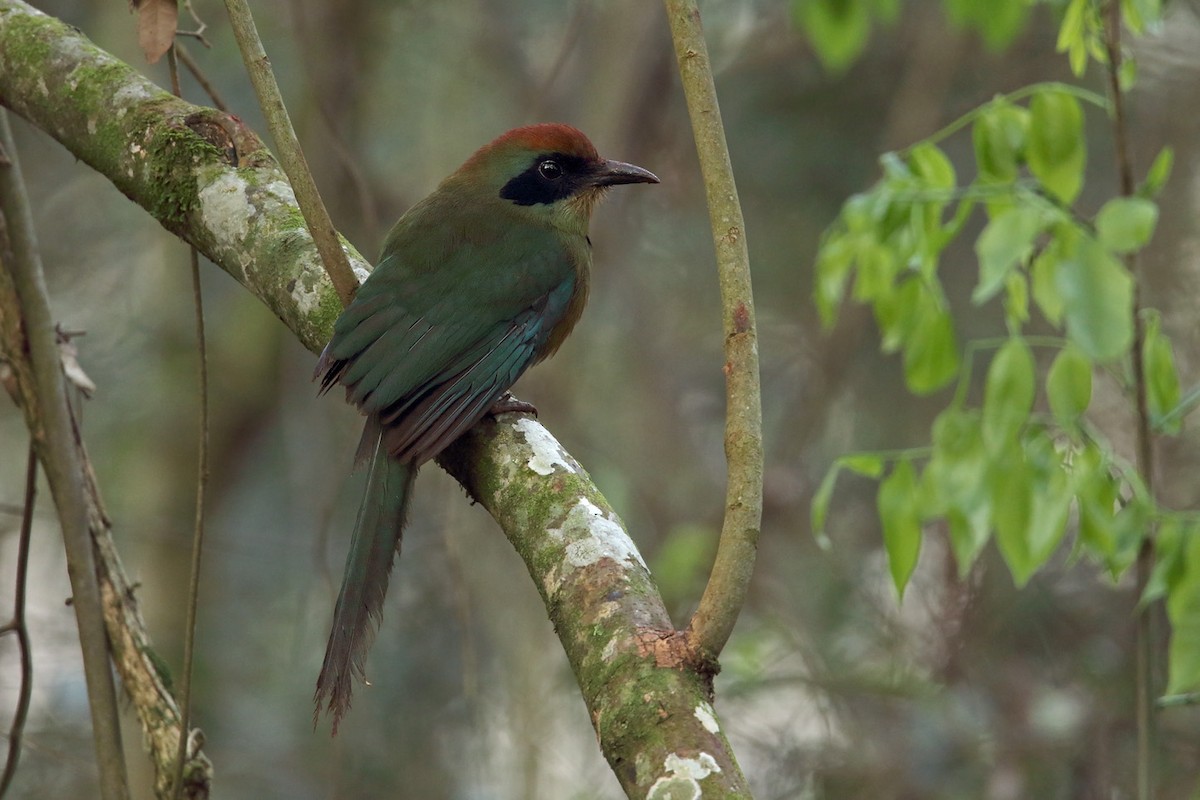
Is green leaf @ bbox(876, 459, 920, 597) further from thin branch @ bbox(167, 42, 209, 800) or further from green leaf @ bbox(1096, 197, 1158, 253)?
thin branch @ bbox(167, 42, 209, 800)

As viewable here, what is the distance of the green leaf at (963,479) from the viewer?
6.94 ft

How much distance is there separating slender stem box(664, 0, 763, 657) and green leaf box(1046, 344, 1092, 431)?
0.47 metres

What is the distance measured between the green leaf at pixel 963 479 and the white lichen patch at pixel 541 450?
68cm

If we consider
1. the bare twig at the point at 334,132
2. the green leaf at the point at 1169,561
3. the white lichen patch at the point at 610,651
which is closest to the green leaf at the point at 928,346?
the green leaf at the point at 1169,561

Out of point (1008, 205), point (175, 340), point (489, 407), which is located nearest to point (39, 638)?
point (175, 340)

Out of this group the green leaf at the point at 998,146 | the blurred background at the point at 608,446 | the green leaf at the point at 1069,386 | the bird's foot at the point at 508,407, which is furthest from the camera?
the blurred background at the point at 608,446

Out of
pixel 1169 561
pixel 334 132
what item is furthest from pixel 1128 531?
pixel 334 132

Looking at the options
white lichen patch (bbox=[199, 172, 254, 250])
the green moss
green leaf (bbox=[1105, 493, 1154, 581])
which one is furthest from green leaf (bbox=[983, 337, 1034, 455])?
the green moss

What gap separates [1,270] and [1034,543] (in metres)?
2.38

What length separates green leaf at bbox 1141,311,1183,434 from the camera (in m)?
2.33

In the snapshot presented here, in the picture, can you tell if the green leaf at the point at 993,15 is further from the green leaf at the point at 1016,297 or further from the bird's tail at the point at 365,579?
the bird's tail at the point at 365,579

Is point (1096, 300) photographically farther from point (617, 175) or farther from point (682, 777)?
point (617, 175)

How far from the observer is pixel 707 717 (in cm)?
183

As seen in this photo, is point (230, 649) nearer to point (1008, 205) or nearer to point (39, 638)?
point (39, 638)
